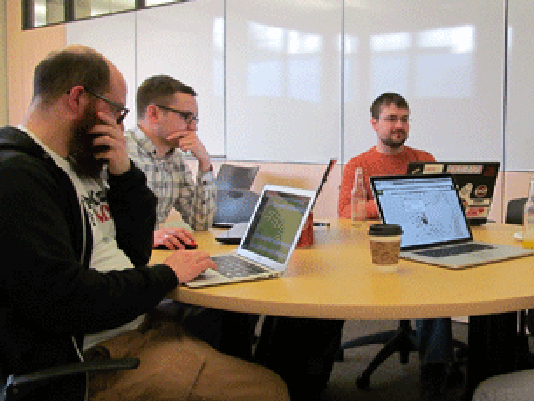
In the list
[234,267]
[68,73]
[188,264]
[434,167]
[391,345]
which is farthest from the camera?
[391,345]

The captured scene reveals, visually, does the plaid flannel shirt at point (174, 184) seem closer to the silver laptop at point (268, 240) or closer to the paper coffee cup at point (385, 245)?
the silver laptop at point (268, 240)

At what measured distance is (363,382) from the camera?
9.82ft

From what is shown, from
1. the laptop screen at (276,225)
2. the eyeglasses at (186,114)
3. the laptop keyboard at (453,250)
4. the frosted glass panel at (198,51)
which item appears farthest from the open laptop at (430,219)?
the frosted glass panel at (198,51)

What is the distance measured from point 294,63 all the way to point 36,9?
4.08m

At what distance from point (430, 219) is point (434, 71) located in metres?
2.59

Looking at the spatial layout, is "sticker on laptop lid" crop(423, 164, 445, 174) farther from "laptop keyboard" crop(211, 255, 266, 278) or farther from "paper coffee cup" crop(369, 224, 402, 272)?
"laptop keyboard" crop(211, 255, 266, 278)

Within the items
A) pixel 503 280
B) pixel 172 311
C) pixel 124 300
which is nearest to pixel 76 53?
pixel 124 300

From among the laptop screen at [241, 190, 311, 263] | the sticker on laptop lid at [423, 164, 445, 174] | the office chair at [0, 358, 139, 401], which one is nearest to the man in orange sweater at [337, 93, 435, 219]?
the sticker on laptop lid at [423, 164, 445, 174]

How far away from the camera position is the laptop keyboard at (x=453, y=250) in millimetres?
1929

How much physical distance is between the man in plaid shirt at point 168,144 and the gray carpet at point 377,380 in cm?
106

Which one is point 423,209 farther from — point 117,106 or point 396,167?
point 396,167

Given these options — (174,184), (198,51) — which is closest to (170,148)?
(174,184)

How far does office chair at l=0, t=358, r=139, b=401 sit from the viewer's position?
121 cm

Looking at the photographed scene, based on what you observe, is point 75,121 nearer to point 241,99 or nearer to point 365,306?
point 365,306
